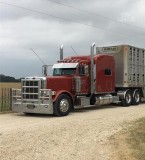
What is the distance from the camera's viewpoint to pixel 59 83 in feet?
64.8

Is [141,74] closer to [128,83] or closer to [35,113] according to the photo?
[128,83]

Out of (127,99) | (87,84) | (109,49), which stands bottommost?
(127,99)

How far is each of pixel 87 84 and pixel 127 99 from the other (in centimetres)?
443

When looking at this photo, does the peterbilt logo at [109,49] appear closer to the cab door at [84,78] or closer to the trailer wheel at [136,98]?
the trailer wheel at [136,98]

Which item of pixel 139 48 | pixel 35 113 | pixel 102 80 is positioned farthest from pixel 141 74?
pixel 35 113

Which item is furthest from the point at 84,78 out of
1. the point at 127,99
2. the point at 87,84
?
the point at 127,99

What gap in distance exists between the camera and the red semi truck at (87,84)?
19000mm

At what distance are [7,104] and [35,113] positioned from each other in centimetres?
353

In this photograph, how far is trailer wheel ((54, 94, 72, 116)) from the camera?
61.5 feet

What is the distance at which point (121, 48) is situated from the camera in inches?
984

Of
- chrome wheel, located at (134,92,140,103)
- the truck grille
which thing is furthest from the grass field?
chrome wheel, located at (134,92,140,103)

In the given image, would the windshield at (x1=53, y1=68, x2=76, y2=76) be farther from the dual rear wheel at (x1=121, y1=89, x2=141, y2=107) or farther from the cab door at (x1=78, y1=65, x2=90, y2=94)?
the dual rear wheel at (x1=121, y1=89, x2=141, y2=107)

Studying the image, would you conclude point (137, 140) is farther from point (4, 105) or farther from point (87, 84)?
point (4, 105)

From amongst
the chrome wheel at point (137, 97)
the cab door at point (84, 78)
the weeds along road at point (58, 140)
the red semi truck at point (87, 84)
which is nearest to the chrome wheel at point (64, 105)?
the red semi truck at point (87, 84)
